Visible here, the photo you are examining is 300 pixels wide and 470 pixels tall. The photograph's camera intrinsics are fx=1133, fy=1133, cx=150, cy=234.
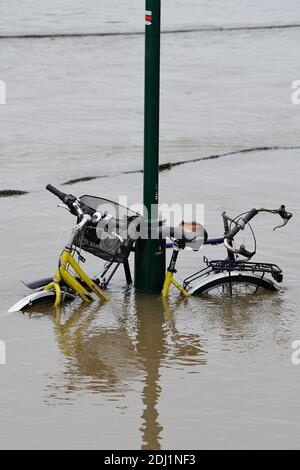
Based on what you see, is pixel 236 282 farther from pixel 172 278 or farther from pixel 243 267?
pixel 172 278

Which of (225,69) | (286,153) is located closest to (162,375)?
(286,153)

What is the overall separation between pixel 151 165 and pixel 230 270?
3.75ft

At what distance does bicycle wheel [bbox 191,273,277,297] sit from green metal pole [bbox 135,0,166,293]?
40cm

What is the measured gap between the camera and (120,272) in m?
10.8

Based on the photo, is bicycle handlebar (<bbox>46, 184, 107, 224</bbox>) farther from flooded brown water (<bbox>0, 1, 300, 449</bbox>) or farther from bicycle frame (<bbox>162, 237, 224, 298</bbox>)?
flooded brown water (<bbox>0, 1, 300, 449</bbox>)

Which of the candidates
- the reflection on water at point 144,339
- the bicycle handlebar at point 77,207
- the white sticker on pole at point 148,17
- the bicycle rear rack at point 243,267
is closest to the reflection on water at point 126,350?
the reflection on water at point 144,339

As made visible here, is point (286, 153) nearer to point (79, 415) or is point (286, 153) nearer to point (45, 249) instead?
point (45, 249)

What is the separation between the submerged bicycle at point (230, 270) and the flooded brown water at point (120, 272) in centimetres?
14

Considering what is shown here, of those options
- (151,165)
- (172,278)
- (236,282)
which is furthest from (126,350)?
(151,165)

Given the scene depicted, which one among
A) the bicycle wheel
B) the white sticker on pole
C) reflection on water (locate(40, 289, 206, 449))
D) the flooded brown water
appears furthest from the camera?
the bicycle wheel

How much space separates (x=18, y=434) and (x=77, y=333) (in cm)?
200

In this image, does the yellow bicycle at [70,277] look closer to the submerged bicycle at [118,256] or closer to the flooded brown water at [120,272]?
the submerged bicycle at [118,256]

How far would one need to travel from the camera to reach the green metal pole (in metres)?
9.52

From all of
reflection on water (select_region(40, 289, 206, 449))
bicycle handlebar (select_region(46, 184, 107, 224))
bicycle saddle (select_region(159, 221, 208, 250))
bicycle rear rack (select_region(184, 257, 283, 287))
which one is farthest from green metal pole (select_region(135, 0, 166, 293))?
bicycle handlebar (select_region(46, 184, 107, 224))
